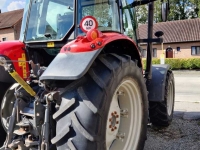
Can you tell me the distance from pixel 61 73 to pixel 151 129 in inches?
120

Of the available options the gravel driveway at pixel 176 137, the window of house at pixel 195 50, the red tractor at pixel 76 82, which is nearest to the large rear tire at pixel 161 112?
the gravel driveway at pixel 176 137

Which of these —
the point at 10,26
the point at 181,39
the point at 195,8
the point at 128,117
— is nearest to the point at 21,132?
the point at 128,117

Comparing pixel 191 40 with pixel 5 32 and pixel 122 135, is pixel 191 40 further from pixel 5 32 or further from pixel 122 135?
pixel 122 135

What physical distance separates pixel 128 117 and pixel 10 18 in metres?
38.8

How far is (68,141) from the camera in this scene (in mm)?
1944

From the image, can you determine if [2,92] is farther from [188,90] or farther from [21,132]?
[188,90]

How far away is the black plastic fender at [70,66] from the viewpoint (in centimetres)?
189

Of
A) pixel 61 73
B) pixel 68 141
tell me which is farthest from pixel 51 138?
pixel 61 73

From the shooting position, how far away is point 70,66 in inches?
77.4

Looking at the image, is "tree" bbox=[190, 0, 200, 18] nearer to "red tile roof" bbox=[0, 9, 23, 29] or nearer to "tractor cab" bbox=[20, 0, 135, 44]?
"red tile roof" bbox=[0, 9, 23, 29]

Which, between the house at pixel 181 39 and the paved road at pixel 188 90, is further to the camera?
the house at pixel 181 39

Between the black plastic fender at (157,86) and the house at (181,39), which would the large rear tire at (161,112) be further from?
the house at (181,39)

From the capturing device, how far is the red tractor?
1.98 metres

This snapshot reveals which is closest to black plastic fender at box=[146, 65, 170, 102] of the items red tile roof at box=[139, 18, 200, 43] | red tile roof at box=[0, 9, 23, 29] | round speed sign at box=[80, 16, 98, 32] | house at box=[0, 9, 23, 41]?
round speed sign at box=[80, 16, 98, 32]
